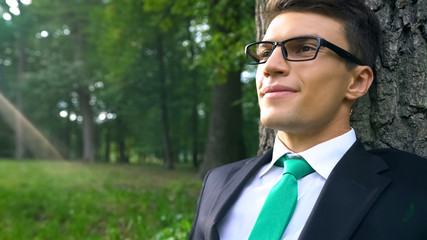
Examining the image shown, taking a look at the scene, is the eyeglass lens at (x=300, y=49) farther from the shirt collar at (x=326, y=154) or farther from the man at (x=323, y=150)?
the shirt collar at (x=326, y=154)

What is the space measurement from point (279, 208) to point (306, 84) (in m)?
0.60

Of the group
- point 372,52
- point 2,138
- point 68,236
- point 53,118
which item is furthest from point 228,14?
point 2,138

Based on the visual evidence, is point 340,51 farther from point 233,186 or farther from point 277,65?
point 233,186

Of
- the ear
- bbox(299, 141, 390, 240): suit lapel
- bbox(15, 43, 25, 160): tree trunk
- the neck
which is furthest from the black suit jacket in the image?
bbox(15, 43, 25, 160): tree trunk

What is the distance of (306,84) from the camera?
5.73 ft

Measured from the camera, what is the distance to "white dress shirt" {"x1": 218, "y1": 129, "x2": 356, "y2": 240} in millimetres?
1737

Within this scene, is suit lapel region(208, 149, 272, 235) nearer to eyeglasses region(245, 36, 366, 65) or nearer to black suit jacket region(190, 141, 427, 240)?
black suit jacket region(190, 141, 427, 240)

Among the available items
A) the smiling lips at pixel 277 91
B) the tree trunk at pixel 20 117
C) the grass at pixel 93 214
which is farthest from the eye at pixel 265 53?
the tree trunk at pixel 20 117

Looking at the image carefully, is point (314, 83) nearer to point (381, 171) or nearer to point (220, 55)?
point (381, 171)

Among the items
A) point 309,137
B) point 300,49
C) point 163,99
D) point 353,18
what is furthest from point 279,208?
point 163,99

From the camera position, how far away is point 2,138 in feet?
98.6

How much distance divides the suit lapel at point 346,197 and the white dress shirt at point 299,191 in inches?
3.2

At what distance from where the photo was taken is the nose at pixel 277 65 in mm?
1787

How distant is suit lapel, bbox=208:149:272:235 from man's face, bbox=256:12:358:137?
42 cm
